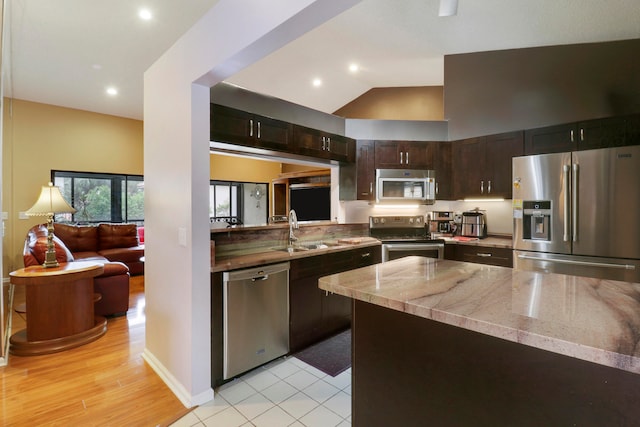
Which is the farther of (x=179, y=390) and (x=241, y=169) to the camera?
(x=241, y=169)

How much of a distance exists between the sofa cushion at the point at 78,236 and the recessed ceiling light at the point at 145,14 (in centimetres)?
415

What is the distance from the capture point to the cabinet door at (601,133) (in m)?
2.91

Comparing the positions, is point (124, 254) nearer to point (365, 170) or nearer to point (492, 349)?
point (365, 170)

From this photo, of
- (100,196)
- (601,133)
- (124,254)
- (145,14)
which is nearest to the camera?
(601,133)

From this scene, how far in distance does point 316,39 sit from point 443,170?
93.7 inches

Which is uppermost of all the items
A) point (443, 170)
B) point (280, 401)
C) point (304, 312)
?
point (443, 170)

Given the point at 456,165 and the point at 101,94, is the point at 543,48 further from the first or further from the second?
the point at 101,94

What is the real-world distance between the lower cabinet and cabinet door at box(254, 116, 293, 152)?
7.66 ft

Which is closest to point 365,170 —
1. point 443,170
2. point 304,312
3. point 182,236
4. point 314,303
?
point 443,170

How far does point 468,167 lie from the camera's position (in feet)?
13.1

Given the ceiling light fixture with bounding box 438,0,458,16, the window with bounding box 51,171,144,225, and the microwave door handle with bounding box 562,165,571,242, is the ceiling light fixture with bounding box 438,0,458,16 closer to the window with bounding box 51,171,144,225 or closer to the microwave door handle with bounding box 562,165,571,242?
the microwave door handle with bounding box 562,165,571,242

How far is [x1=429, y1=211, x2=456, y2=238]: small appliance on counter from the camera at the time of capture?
4324 millimetres

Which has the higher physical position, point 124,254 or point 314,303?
point 124,254

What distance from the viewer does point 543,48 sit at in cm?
366
